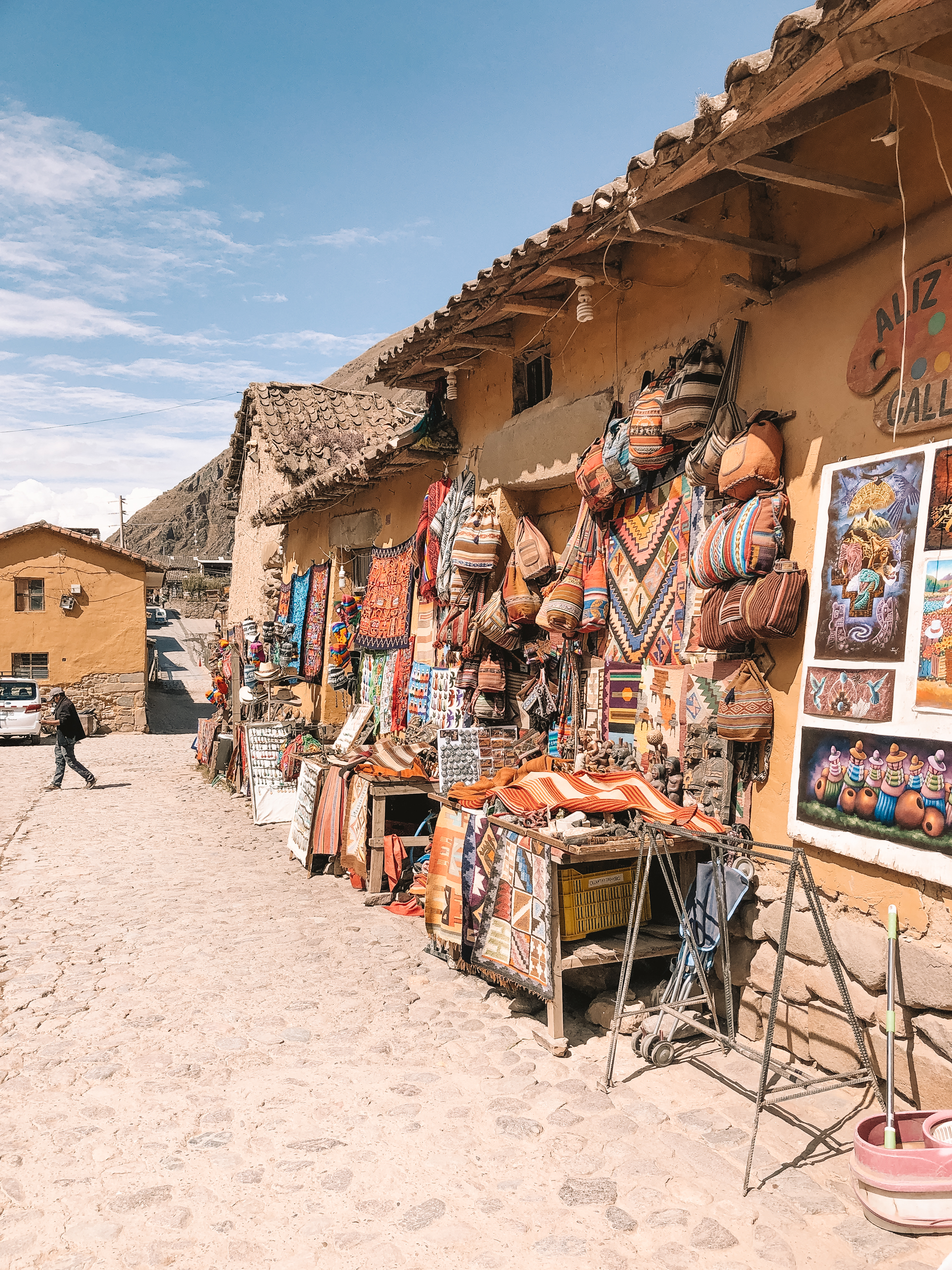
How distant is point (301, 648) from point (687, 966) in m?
8.85

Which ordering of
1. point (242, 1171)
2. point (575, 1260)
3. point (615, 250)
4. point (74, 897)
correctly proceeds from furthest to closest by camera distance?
point (74, 897) → point (615, 250) → point (242, 1171) → point (575, 1260)

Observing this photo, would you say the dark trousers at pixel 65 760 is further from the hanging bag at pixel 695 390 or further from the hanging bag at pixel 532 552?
the hanging bag at pixel 695 390

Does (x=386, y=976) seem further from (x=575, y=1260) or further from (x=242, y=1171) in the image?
(x=575, y=1260)

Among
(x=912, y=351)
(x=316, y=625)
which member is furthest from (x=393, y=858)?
(x=316, y=625)

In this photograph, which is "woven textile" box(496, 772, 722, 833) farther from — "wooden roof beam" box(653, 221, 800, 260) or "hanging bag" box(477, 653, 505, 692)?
"wooden roof beam" box(653, 221, 800, 260)

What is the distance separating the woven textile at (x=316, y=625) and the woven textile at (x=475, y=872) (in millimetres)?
6899

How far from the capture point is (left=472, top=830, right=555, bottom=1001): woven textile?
4316 millimetres

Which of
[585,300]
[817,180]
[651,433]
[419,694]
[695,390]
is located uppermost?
[585,300]

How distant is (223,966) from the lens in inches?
216

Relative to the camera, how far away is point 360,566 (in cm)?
1091

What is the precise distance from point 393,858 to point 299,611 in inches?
248

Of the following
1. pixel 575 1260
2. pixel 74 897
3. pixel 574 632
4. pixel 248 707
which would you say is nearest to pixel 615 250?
pixel 574 632

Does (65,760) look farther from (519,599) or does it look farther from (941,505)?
(941,505)

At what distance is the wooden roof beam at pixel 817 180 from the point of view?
3461mm
